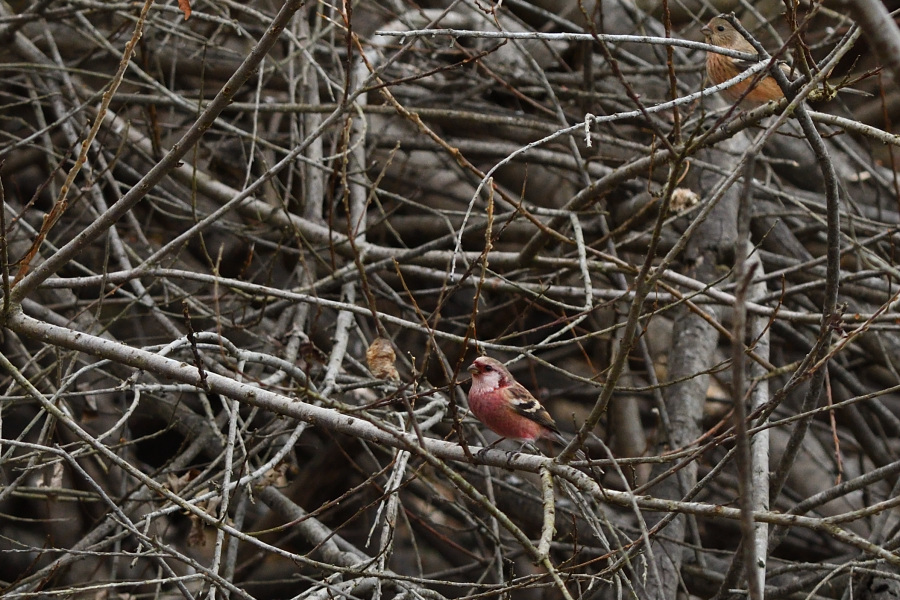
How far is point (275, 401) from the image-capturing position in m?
2.93

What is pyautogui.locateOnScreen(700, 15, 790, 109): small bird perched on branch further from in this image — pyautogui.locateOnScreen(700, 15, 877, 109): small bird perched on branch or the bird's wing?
the bird's wing

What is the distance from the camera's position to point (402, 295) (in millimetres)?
6473

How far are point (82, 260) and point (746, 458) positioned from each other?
242 inches

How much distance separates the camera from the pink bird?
4223mm

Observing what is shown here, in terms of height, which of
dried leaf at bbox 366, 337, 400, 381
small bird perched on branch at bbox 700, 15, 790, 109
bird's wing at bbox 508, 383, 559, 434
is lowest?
bird's wing at bbox 508, 383, 559, 434

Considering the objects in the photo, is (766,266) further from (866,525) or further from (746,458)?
(746,458)

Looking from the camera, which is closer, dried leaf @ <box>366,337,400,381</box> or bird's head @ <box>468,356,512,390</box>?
dried leaf @ <box>366,337,400,381</box>

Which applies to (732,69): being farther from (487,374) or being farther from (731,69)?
(487,374)

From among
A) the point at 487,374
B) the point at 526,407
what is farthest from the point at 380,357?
the point at 526,407

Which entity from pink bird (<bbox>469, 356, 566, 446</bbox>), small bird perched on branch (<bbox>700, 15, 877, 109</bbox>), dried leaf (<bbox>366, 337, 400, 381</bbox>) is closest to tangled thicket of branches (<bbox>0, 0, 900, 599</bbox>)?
dried leaf (<bbox>366, 337, 400, 381</bbox>)

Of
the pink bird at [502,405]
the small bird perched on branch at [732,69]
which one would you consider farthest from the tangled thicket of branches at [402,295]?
the small bird perched on branch at [732,69]

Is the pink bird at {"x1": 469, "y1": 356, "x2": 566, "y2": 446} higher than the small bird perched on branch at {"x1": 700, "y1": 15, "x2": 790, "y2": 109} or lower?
lower

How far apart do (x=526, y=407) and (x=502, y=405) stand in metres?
0.15

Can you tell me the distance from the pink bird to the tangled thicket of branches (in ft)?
0.50
